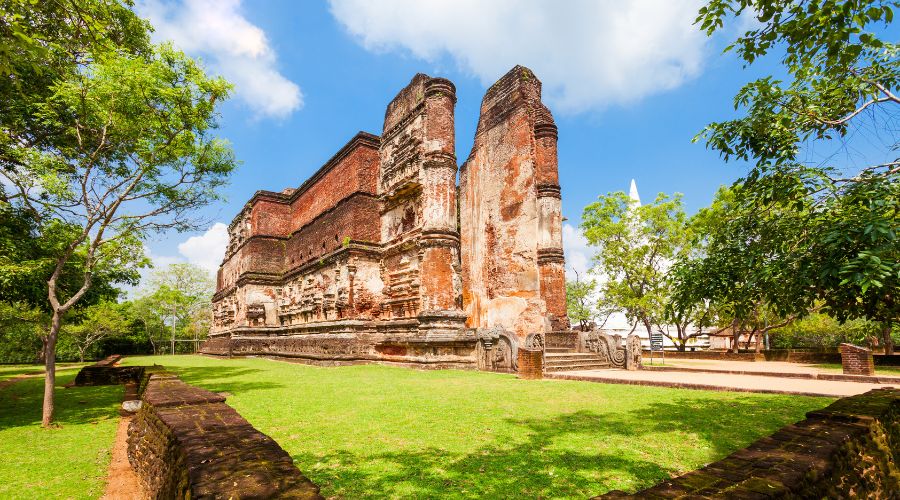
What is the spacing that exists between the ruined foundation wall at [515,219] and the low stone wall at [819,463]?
13018 mm

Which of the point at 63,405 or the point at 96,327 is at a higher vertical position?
the point at 96,327

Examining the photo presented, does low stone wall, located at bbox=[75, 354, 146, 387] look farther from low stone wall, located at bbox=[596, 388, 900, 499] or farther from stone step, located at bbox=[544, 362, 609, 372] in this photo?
low stone wall, located at bbox=[596, 388, 900, 499]

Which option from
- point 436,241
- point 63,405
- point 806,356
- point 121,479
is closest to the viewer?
point 121,479

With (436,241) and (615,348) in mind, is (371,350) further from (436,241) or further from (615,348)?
(615,348)

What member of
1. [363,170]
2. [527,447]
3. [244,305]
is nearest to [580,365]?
[527,447]

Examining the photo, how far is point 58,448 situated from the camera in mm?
5367

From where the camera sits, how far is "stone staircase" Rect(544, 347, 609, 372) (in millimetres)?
13002

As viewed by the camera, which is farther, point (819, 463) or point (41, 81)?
point (41, 81)

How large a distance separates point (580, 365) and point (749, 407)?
726 cm

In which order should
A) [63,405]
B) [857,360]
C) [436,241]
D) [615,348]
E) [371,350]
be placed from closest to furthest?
[63,405]
[857,360]
[615,348]
[436,241]
[371,350]

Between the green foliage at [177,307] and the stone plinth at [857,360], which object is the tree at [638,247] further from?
the green foliage at [177,307]

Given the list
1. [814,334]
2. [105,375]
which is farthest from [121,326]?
[814,334]

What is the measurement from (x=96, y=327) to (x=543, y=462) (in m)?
37.2

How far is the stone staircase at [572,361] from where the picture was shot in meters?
13.0
